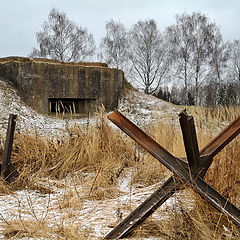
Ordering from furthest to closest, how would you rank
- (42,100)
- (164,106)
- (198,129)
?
(164,106) < (42,100) < (198,129)

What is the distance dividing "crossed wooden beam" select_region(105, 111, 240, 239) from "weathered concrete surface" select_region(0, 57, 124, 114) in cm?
818

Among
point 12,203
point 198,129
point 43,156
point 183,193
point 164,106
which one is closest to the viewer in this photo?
point 183,193

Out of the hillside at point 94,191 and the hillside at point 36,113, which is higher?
the hillside at point 36,113

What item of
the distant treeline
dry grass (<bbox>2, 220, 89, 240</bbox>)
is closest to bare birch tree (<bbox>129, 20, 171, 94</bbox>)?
the distant treeline

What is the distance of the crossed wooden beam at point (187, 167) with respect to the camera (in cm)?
179

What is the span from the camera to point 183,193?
243 centimetres

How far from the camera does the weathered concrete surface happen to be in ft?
32.0

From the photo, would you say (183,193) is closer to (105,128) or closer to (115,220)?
(115,220)

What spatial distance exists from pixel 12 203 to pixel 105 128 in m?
1.95

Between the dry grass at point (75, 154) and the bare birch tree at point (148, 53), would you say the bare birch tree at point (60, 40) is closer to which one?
the bare birch tree at point (148, 53)

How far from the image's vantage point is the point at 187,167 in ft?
6.10

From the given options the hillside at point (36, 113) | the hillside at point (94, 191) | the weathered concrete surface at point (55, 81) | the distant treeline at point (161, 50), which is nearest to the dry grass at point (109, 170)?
the hillside at point (94, 191)

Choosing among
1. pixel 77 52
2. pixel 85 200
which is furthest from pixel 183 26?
pixel 85 200

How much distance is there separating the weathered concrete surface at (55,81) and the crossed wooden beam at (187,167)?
26.8 ft
